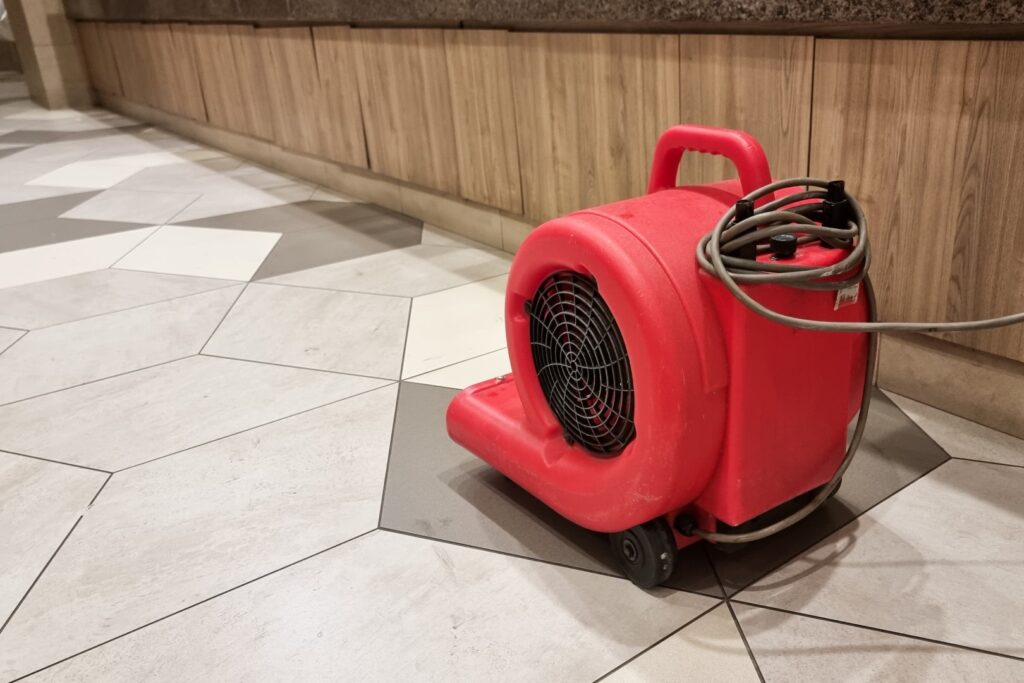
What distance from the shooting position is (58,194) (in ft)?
11.2

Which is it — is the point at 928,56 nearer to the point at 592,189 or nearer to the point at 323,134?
the point at 592,189

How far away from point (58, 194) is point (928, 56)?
333 centimetres

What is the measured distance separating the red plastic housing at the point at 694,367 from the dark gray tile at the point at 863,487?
92mm

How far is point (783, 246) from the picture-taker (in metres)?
0.83

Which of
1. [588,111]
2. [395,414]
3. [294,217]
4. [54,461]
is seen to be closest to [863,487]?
[395,414]

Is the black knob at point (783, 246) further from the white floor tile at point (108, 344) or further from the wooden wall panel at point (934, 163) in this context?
the white floor tile at point (108, 344)

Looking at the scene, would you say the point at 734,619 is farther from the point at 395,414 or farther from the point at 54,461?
the point at 54,461

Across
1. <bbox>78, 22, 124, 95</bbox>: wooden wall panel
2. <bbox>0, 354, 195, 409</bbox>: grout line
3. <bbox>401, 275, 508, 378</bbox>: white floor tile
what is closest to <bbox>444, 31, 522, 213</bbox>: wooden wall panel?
<bbox>401, 275, 508, 378</bbox>: white floor tile

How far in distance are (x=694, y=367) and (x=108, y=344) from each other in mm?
1496

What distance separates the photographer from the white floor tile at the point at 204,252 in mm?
2340

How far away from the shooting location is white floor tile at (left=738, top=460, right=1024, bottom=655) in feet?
2.97

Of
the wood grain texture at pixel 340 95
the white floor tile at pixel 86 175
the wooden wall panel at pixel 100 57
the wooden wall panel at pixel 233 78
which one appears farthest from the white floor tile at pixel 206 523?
the wooden wall panel at pixel 100 57

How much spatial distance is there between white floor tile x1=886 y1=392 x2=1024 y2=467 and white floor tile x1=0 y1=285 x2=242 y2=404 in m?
1.43

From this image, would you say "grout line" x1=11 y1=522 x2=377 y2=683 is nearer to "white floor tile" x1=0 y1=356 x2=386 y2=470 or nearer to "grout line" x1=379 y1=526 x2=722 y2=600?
"grout line" x1=379 y1=526 x2=722 y2=600
